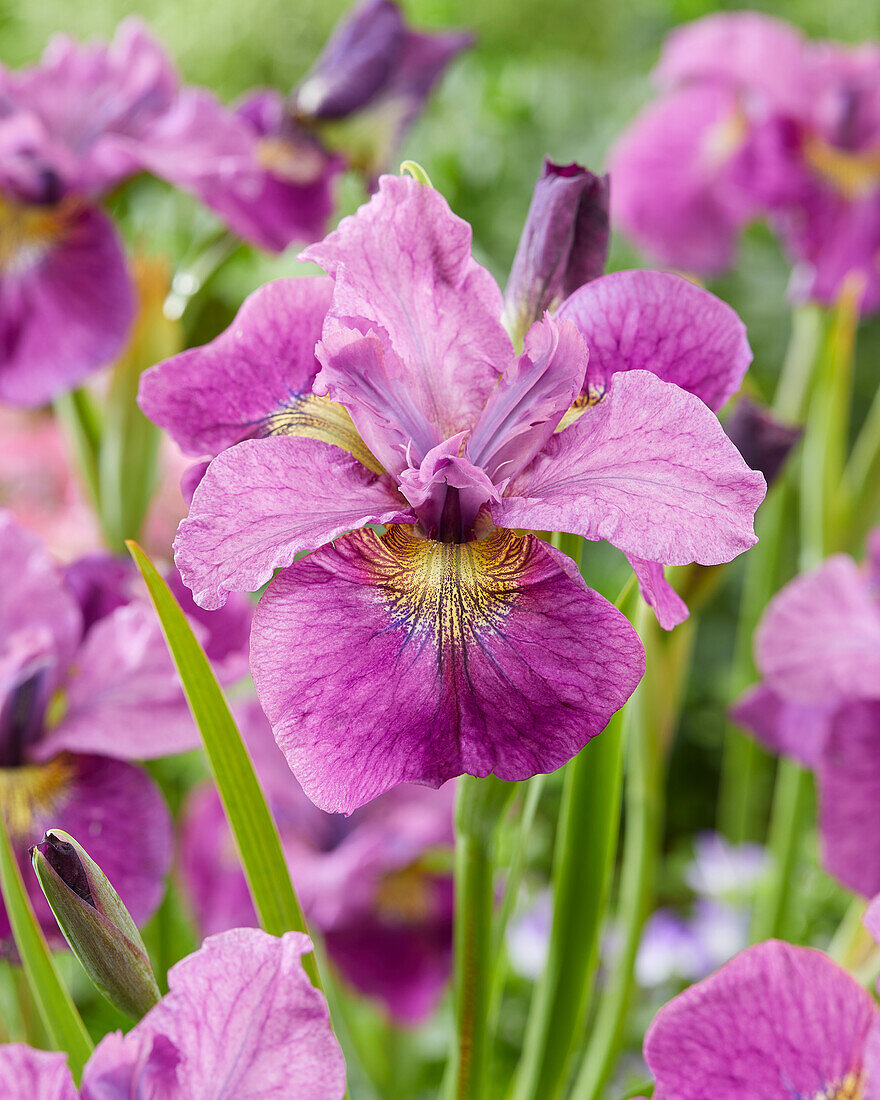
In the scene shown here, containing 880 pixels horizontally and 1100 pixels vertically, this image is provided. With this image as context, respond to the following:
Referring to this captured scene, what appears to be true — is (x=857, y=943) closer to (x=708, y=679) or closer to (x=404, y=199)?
(x=404, y=199)

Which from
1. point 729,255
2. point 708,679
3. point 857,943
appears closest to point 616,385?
point 857,943

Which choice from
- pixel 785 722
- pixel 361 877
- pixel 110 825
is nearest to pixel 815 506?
pixel 785 722

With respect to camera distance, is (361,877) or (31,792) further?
(361,877)

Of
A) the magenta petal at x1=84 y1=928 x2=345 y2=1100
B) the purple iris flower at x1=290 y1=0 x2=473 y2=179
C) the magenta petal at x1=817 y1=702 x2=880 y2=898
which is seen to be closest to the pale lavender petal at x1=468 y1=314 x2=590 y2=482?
the magenta petal at x1=84 y1=928 x2=345 y2=1100

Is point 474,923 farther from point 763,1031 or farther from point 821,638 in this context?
point 821,638

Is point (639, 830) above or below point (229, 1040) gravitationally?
below

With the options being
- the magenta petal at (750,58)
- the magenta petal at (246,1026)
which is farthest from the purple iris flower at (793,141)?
the magenta petal at (246,1026)
